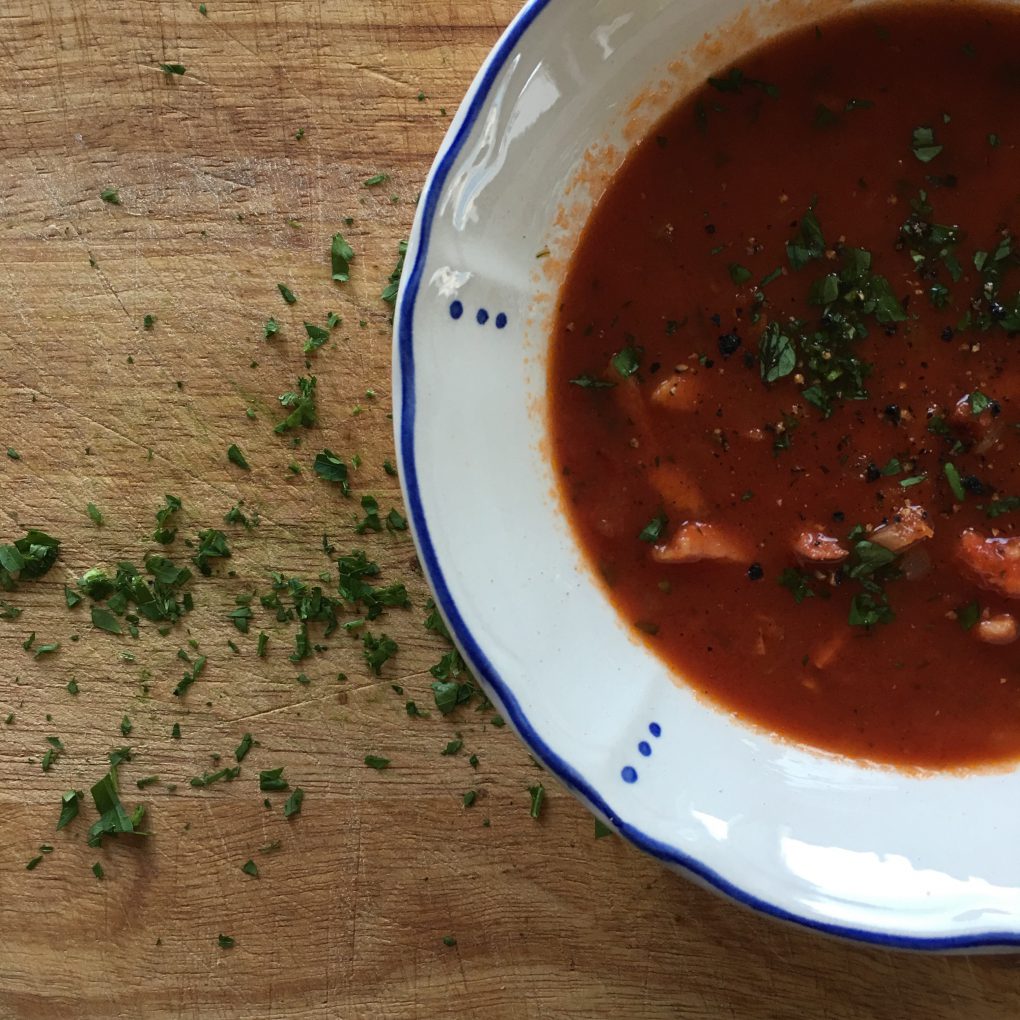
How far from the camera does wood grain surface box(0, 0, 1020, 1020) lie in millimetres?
2623

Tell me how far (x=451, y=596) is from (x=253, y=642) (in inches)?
31.0

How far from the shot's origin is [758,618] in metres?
2.48

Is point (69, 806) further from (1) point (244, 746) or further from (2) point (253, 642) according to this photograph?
(2) point (253, 642)

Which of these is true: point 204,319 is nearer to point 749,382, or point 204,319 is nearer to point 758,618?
point 749,382

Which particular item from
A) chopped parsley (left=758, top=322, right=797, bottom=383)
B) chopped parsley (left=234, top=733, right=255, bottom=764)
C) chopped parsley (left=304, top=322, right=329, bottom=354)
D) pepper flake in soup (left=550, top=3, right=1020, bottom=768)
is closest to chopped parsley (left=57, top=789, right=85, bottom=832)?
chopped parsley (left=234, top=733, right=255, bottom=764)

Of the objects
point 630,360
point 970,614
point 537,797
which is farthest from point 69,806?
point 970,614

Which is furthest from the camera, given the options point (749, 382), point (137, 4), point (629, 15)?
point (137, 4)

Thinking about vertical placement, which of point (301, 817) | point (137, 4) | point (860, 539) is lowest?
point (301, 817)

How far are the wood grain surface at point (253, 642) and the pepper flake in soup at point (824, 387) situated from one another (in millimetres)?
598

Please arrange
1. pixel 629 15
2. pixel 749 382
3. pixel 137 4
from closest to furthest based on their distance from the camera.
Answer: pixel 629 15 → pixel 749 382 → pixel 137 4

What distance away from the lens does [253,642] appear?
8.96 feet

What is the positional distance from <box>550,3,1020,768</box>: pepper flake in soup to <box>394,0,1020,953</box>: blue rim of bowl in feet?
1.44

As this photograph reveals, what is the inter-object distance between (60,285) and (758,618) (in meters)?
2.15

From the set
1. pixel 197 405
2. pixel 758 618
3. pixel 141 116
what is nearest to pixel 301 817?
pixel 197 405
